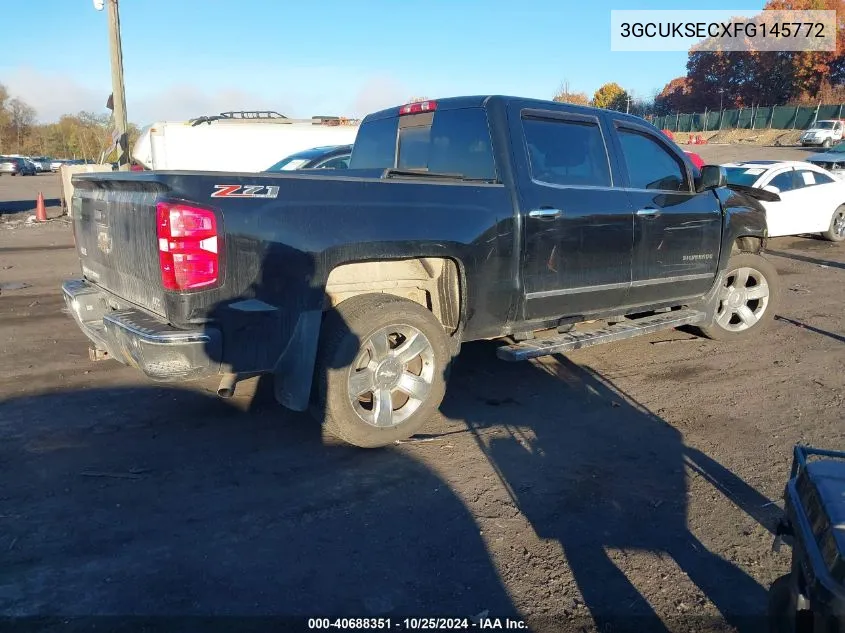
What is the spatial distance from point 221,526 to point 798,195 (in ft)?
41.6

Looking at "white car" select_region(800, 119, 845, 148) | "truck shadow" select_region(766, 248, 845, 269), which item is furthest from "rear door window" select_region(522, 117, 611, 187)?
"white car" select_region(800, 119, 845, 148)

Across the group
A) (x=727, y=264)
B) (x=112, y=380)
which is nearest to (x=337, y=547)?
(x=112, y=380)

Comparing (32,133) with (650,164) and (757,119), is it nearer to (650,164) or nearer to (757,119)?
(757,119)

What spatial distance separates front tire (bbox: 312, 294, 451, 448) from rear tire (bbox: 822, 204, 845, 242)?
39.0 ft

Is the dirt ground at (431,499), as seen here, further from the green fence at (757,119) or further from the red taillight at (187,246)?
the green fence at (757,119)

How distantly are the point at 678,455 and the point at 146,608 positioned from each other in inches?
119

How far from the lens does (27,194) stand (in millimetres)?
29922

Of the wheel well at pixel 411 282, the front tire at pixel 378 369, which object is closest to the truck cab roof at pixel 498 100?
the wheel well at pixel 411 282

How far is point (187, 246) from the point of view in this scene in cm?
342

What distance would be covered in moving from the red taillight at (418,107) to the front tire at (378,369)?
1.75 m

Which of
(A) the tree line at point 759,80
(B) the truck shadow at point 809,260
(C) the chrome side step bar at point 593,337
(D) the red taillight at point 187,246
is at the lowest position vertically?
(B) the truck shadow at point 809,260

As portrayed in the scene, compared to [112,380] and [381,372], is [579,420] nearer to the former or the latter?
[381,372]

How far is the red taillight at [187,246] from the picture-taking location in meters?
3.40

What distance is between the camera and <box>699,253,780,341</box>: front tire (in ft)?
21.4
